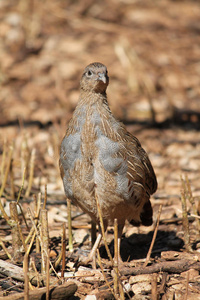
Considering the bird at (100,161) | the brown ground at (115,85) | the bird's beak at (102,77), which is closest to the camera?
the bird at (100,161)

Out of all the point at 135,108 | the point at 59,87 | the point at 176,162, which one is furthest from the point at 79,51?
the point at 176,162

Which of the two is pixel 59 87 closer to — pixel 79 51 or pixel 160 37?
pixel 79 51

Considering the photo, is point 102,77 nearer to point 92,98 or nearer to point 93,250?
point 92,98

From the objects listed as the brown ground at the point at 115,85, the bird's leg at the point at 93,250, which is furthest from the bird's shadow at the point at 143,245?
the bird's leg at the point at 93,250

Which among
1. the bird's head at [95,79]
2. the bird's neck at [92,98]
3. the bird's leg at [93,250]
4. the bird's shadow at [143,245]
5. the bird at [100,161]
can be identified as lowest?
the bird's shadow at [143,245]

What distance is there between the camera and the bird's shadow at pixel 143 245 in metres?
4.79

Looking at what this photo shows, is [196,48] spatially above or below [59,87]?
above

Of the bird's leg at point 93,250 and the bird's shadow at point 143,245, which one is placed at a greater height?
the bird's leg at point 93,250

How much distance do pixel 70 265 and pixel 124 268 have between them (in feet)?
1.86

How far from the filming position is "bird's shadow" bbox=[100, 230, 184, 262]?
4.79 metres

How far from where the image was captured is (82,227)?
5.14 m

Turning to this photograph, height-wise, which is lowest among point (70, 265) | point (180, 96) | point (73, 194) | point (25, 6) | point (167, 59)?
point (70, 265)

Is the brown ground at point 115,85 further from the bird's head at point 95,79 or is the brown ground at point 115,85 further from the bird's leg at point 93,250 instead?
the bird's head at point 95,79

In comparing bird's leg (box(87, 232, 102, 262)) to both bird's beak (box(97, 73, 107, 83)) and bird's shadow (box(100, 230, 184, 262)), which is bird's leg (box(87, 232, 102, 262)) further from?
bird's beak (box(97, 73, 107, 83))
